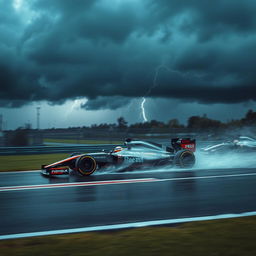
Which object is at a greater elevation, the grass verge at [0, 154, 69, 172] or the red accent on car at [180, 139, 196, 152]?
the red accent on car at [180, 139, 196, 152]

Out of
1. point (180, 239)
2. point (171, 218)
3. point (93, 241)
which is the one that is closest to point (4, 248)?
point (93, 241)

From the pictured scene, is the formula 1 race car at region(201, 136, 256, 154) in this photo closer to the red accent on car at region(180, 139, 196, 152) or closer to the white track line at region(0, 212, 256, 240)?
the red accent on car at region(180, 139, 196, 152)

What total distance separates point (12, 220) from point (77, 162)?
15.9 ft

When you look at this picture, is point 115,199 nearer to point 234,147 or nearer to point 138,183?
point 138,183

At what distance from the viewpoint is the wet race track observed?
546 cm

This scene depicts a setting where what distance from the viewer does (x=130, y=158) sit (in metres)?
11.1

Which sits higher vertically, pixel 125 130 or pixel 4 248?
pixel 125 130

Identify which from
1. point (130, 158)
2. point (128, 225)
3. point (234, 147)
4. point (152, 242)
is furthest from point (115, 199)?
point (234, 147)

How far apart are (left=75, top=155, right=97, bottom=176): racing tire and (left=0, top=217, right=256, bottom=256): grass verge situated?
5.61m

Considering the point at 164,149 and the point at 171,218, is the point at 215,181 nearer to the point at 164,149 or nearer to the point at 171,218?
the point at 164,149

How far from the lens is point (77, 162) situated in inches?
403

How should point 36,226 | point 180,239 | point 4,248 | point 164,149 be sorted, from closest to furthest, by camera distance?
point 4,248 → point 180,239 → point 36,226 → point 164,149

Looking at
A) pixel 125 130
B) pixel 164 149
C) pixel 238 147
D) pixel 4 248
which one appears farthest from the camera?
pixel 125 130

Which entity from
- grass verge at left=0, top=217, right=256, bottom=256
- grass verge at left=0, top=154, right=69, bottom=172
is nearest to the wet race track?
grass verge at left=0, top=217, right=256, bottom=256
